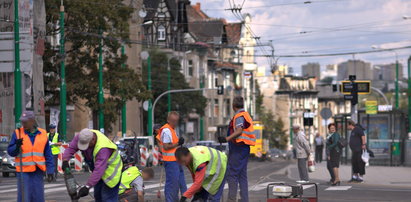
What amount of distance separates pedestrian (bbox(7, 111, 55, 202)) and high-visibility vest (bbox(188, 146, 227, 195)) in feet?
10.2

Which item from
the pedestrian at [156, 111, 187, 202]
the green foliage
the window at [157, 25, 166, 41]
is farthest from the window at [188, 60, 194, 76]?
the pedestrian at [156, 111, 187, 202]

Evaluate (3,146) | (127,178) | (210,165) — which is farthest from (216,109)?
(210,165)

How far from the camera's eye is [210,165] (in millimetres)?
11906

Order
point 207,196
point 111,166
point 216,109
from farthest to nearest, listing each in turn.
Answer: point 216,109 < point 207,196 < point 111,166

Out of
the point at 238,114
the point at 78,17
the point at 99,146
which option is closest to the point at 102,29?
the point at 78,17

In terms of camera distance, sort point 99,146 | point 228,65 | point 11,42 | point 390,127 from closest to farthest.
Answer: point 99,146, point 11,42, point 390,127, point 228,65

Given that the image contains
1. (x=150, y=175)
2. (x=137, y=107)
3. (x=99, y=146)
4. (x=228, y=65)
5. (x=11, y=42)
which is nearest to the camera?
(x=99, y=146)

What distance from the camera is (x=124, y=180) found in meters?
14.8

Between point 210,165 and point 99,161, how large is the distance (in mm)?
1383

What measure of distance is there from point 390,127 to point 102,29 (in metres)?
16.5

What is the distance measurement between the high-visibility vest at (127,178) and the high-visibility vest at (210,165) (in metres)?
2.89

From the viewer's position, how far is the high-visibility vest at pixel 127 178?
14734mm

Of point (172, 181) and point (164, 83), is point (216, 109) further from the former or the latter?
point (172, 181)

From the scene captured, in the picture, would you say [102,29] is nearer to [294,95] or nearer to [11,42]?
[11,42]
